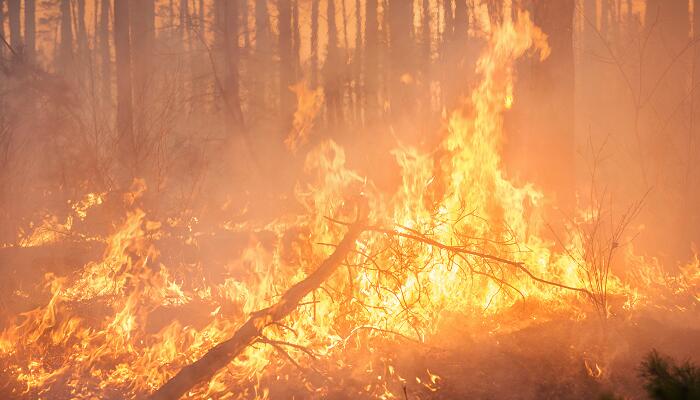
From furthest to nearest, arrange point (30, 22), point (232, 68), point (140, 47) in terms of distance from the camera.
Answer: point (30, 22) < point (232, 68) < point (140, 47)

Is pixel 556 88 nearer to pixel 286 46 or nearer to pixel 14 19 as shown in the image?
pixel 286 46

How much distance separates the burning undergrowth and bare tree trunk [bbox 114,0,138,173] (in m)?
1.39

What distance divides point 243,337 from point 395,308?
1.60 m

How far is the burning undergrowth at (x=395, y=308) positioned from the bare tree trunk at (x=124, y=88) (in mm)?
1386

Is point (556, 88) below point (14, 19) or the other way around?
below

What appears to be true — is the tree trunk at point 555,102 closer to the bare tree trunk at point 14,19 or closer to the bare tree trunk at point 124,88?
the bare tree trunk at point 124,88

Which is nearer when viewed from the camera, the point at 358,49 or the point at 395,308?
the point at 395,308

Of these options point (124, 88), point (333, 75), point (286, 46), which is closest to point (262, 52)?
point (286, 46)

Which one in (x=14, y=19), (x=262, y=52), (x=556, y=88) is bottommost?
(x=556, y=88)

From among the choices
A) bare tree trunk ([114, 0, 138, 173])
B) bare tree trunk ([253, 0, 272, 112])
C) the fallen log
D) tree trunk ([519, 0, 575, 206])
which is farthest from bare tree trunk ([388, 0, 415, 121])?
the fallen log

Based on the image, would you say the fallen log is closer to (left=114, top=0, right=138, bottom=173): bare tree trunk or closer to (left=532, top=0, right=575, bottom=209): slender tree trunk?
(left=532, top=0, right=575, bottom=209): slender tree trunk

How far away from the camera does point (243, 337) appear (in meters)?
4.38

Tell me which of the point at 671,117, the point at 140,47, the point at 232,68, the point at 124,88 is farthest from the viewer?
the point at 232,68

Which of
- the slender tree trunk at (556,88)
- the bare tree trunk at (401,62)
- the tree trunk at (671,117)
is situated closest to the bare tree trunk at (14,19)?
the bare tree trunk at (401,62)
